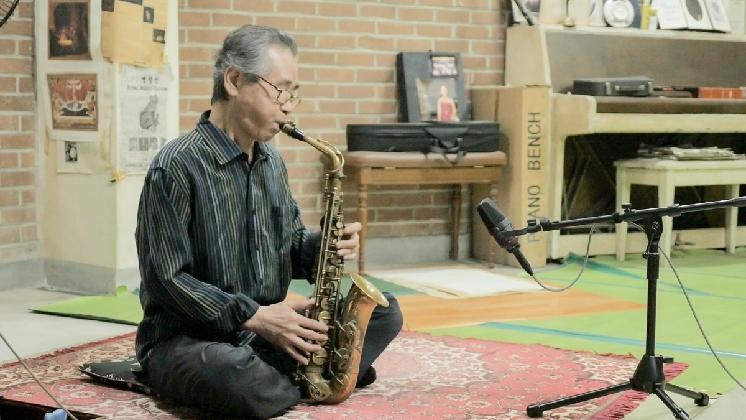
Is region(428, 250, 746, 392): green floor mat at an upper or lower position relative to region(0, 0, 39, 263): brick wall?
lower

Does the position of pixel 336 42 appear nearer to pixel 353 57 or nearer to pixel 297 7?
pixel 353 57

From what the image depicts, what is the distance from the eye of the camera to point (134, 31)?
4.47 meters

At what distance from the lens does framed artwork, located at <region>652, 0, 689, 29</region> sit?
611 cm

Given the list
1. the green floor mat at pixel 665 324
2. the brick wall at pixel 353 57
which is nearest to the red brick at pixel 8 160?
the brick wall at pixel 353 57

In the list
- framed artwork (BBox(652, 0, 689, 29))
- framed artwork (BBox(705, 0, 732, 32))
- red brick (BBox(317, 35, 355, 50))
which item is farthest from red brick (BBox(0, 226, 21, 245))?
framed artwork (BBox(705, 0, 732, 32))

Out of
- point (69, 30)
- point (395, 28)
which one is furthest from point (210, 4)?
point (395, 28)

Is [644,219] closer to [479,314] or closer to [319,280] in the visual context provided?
[319,280]

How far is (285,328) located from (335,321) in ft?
0.70

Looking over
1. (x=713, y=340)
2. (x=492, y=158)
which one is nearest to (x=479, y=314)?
(x=713, y=340)

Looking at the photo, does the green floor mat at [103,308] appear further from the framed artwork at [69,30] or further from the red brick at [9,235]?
the framed artwork at [69,30]

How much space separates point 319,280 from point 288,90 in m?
0.50

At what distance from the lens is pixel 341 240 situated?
2.86 m

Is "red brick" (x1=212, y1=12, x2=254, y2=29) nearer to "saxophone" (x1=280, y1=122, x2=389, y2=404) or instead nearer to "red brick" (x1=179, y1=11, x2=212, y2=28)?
"red brick" (x1=179, y1=11, x2=212, y2=28)

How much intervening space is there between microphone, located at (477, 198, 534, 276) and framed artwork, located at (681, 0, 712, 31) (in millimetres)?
4045
